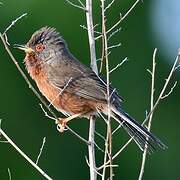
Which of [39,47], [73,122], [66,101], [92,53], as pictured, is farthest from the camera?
[73,122]

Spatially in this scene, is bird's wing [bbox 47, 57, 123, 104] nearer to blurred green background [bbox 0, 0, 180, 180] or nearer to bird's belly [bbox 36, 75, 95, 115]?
bird's belly [bbox 36, 75, 95, 115]

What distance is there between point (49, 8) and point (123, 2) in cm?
154

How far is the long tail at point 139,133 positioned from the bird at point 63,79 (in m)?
0.18

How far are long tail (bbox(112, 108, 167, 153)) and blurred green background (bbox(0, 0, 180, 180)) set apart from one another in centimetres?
890

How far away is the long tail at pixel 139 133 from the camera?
894cm

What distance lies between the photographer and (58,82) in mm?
9875

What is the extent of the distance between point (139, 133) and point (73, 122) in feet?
33.5

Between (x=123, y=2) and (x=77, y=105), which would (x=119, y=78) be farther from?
(x=77, y=105)

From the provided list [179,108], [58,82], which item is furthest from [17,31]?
[58,82]

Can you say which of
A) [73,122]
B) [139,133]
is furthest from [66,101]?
[73,122]

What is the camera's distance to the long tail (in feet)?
29.3

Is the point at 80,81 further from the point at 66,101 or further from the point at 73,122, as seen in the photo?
the point at 73,122

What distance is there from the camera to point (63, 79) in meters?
9.91

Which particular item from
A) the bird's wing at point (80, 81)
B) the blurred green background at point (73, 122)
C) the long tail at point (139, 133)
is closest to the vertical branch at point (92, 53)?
the long tail at point (139, 133)
